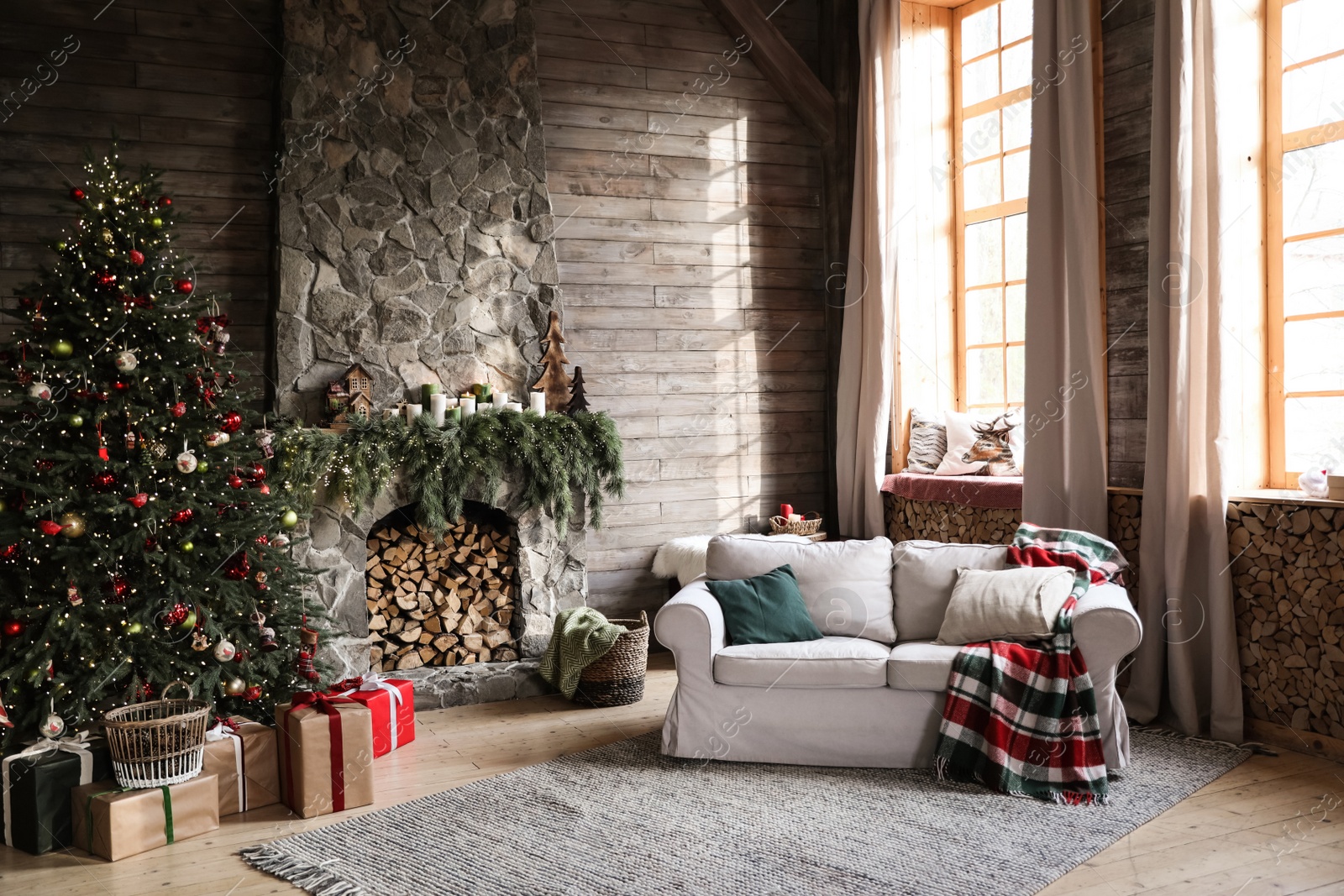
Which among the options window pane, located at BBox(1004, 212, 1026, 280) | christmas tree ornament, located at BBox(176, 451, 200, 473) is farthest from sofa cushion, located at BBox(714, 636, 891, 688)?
window pane, located at BBox(1004, 212, 1026, 280)

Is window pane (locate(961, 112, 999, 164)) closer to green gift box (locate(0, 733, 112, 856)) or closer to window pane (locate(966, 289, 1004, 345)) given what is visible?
window pane (locate(966, 289, 1004, 345))

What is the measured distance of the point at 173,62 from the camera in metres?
4.66

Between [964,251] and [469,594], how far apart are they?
10.3 feet

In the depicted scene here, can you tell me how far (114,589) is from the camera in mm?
3418

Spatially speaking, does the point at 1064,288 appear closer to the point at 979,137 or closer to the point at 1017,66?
the point at 979,137

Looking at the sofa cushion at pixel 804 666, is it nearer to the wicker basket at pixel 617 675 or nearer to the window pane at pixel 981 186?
the wicker basket at pixel 617 675

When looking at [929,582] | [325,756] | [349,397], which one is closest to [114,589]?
[325,756]

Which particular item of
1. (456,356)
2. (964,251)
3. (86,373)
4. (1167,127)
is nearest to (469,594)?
(456,356)

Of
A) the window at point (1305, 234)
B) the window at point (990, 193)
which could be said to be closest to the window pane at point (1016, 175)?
the window at point (990, 193)

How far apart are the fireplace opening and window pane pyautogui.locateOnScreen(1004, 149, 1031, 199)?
9.77 ft

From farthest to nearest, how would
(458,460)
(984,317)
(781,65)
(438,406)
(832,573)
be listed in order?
(781,65)
(984,317)
(438,406)
(458,460)
(832,573)

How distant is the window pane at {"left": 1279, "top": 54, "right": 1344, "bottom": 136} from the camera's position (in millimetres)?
3781

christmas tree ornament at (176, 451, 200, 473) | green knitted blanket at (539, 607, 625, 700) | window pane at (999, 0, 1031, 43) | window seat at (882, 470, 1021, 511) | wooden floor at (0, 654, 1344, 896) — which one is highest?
window pane at (999, 0, 1031, 43)

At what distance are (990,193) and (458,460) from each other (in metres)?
3.03
